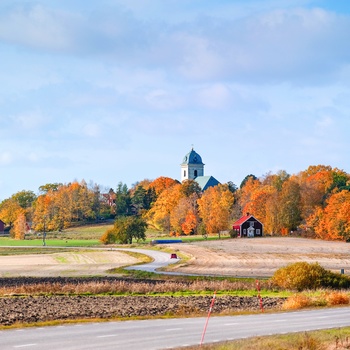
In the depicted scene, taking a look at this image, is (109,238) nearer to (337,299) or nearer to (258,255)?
(258,255)

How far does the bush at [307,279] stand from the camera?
46875 mm

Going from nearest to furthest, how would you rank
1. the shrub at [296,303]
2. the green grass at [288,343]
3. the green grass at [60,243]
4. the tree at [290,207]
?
the green grass at [288,343]
the shrub at [296,303]
the tree at [290,207]
the green grass at [60,243]

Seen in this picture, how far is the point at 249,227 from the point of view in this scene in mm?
140500

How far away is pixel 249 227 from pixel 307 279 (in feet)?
308

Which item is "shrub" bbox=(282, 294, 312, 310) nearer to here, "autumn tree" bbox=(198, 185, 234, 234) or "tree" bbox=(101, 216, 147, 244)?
"tree" bbox=(101, 216, 147, 244)

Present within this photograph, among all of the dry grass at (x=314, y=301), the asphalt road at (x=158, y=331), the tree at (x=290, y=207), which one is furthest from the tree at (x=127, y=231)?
the asphalt road at (x=158, y=331)

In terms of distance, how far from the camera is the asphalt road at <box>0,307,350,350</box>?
2284cm

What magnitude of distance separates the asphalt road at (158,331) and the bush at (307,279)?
14.2 m

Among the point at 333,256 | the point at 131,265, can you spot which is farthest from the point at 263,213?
the point at 131,265

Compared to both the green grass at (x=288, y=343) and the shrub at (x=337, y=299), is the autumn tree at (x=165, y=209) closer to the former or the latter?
the shrub at (x=337, y=299)

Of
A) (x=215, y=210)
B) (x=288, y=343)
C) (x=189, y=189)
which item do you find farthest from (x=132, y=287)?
(x=189, y=189)

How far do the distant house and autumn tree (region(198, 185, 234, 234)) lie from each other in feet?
38.9

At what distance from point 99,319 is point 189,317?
13.5 ft

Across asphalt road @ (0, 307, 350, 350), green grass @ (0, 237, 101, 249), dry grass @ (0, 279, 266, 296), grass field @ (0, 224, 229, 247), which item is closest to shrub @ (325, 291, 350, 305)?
asphalt road @ (0, 307, 350, 350)
